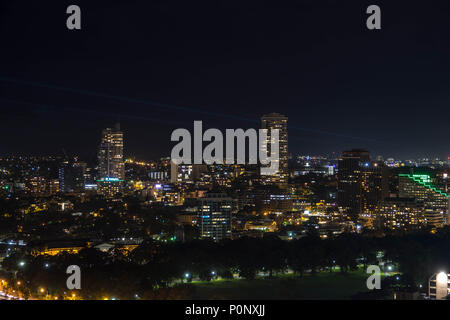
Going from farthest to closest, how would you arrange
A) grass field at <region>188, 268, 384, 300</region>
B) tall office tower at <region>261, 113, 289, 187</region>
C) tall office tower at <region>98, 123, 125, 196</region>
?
tall office tower at <region>98, 123, 125, 196</region> < tall office tower at <region>261, 113, 289, 187</region> < grass field at <region>188, 268, 384, 300</region>

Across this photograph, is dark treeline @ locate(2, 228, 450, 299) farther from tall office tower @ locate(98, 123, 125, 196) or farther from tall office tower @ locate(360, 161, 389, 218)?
tall office tower @ locate(98, 123, 125, 196)

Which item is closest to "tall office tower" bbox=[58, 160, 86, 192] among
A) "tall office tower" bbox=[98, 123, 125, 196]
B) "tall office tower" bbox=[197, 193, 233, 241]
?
"tall office tower" bbox=[98, 123, 125, 196]

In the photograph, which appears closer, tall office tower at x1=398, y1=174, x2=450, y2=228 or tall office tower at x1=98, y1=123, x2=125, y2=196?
tall office tower at x1=398, y1=174, x2=450, y2=228

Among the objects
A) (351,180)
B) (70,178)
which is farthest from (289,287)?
(70,178)

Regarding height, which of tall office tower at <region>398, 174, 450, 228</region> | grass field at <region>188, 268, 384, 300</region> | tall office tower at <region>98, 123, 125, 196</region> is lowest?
grass field at <region>188, 268, 384, 300</region>

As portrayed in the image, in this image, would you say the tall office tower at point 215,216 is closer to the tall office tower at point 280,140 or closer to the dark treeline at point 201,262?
the dark treeline at point 201,262

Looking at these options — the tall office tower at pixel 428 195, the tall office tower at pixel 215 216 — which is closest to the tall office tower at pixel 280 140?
the tall office tower at pixel 428 195
